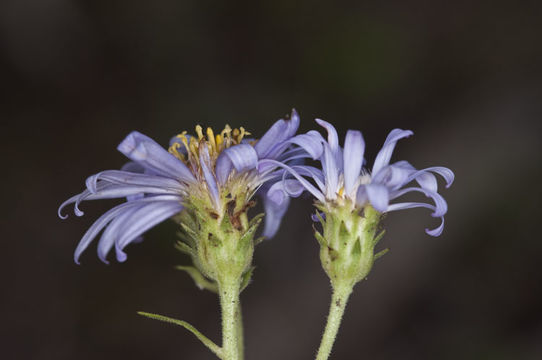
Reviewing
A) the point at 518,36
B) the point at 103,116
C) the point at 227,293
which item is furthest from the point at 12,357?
the point at 518,36

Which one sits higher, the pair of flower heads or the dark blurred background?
the dark blurred background

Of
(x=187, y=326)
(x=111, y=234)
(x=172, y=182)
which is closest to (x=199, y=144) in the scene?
(x=172, y=182)

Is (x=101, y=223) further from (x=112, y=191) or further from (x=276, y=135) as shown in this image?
(x=276, y=135)

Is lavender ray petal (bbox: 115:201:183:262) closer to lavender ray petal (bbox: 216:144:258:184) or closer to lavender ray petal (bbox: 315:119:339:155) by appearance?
lavender ray petal (bbox: 216:144:258:184)

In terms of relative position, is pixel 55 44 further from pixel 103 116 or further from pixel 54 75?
pixel 103 116

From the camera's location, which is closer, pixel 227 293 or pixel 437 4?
pixel 227 293

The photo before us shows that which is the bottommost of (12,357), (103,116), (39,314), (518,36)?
(12,357)

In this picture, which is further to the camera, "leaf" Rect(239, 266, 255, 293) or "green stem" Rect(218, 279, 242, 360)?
"leaf" Rect(239, 266, 255, 293)

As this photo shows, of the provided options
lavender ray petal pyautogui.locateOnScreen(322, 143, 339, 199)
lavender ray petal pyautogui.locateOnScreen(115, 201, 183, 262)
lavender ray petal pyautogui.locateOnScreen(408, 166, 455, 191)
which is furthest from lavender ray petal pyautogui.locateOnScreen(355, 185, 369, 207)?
lavender ray petal pyautogui.locateOnScreen(115, 201, 183, 262)
